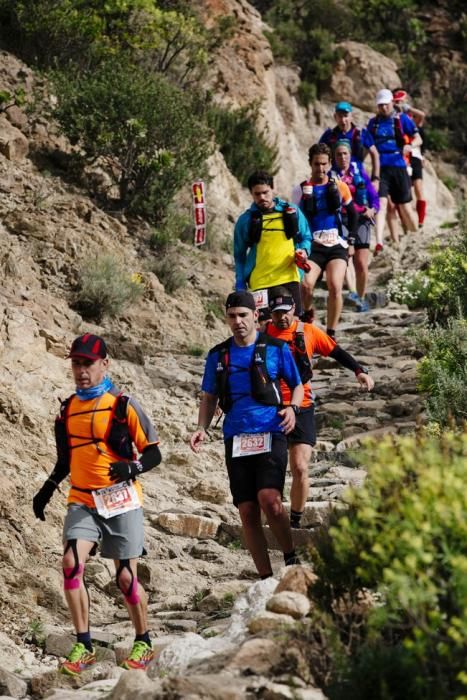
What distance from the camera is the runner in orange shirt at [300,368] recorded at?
28.3 feet

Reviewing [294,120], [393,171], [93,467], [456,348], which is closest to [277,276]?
[456,348]

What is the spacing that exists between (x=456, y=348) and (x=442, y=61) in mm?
22733

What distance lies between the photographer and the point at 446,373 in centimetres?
1055

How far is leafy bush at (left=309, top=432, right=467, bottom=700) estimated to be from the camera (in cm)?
459

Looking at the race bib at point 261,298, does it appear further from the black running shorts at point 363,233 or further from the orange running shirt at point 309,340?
the black running shorts at point 363,233

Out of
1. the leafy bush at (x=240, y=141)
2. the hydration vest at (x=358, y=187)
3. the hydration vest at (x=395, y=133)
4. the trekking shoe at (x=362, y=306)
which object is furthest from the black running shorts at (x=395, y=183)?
the leafy bush at (x=240, y=141)

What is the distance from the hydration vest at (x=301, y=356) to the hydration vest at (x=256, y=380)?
72cm

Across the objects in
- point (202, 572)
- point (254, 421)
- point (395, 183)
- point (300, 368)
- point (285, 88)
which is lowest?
point (202, 572)

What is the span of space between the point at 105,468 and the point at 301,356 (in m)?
2.04

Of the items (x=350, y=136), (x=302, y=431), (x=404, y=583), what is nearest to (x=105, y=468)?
(x=302, y=431)

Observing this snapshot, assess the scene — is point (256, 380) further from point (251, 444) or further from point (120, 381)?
point (120, 381)

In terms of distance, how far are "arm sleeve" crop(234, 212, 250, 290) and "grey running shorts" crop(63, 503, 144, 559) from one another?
3951 millimetres

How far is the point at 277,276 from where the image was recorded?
35.1 ft

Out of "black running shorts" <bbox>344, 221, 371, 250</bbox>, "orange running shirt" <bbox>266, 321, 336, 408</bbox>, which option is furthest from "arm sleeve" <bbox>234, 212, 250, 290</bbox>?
"black running shorts" <bbox>344, 221, 371, 250</bbox>
